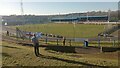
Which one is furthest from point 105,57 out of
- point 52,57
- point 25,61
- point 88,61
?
point 25,61

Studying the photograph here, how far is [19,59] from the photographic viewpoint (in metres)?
18.1

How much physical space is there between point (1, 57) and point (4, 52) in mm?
1615

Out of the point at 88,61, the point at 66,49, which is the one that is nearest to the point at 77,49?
the point at 66,49

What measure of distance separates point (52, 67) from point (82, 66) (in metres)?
1.74

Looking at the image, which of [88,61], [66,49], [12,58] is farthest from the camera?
[66,49]

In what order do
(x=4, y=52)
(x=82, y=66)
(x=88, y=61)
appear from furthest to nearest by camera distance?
(x=4, y=52)
(x=88, y=61)
(x=82, y=66)

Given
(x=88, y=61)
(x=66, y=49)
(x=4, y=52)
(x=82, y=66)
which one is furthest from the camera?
(x=66, y=49)

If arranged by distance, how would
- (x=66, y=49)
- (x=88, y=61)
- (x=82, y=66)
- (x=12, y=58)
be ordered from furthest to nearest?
(x=66, y=49) < (x=12, y=58) < (x=88, y=61) < (x=82, y=66)

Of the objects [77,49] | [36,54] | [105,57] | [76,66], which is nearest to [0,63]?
[36,54]

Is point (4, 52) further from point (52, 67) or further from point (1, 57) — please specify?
point (52, 67)

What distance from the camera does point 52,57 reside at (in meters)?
18.2

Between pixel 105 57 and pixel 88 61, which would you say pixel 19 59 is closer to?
pixel 88 61

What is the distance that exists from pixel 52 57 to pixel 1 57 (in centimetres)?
363

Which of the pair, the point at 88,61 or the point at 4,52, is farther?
the point at 4,52
